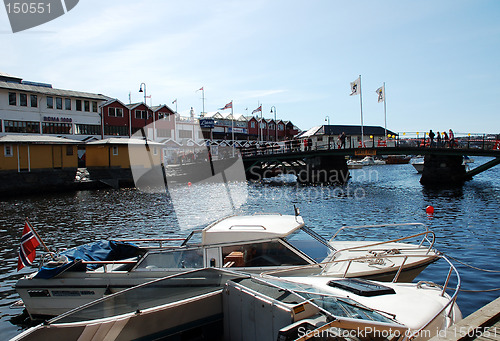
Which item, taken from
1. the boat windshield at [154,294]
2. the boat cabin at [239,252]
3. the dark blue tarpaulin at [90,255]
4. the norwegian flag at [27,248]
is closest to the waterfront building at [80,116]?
the dark blue tarpaulin at [90,255]

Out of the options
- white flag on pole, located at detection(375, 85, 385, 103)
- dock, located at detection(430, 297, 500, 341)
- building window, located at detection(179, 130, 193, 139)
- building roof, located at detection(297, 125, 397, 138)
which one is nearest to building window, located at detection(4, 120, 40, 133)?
building window, located at detection(179, 130, 193, 139)

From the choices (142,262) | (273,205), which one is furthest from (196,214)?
(142,262)

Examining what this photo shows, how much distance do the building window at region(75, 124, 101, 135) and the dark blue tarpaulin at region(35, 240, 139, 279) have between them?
61.2 metres

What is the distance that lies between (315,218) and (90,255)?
54.9 ft

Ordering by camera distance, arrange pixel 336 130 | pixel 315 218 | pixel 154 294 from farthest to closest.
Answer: pixel 336 130 < pixel 315 218 < pixel 154 294

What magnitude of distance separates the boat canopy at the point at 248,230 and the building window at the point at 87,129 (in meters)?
63.7

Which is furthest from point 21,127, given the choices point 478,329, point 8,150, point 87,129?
point 478,329

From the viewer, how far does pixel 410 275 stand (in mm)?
10148

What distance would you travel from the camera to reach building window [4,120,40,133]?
190 feet

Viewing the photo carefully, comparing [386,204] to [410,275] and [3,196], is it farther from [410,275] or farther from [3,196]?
[3,196]

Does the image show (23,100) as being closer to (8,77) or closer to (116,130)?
(8,77)

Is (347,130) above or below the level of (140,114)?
below

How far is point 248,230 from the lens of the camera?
9.92 meters

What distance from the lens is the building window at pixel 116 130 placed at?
70.2 meters
